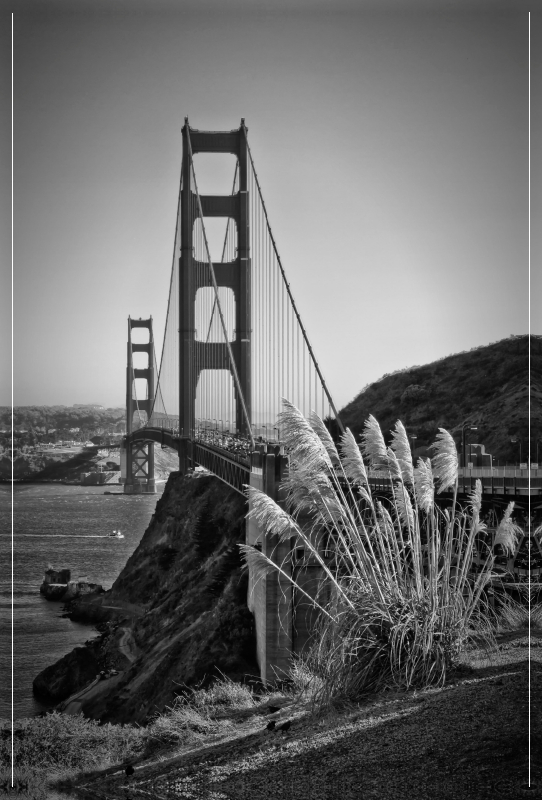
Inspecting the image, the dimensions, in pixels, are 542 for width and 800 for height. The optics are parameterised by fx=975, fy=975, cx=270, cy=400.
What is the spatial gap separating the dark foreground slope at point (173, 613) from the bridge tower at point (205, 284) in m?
2.06

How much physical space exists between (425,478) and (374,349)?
2456 cm

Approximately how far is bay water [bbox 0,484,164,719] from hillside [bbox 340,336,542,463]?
1079 centimetres

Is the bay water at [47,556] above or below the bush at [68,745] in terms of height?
below

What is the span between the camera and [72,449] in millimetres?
33344

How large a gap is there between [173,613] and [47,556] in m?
20.8

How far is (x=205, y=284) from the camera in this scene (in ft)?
90.0

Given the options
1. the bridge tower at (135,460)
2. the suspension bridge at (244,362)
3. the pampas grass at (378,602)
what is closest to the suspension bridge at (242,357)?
the suspension bridge at (244,362)

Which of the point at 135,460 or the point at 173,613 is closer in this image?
the point at 173,613

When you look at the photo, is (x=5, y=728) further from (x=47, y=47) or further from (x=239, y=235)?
(x=239, y=235)

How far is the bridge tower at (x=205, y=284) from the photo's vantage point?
2335 cm

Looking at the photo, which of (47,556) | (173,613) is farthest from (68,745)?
(47,556)

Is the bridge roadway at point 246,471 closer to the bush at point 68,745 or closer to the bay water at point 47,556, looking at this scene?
the bush at point 68,745

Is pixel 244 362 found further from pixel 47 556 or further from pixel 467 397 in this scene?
pixel 47 556

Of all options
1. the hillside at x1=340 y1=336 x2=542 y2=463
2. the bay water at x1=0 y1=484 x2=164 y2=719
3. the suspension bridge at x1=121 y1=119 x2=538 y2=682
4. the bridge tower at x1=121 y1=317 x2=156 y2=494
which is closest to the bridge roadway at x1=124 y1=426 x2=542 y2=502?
the suspension bridge at x1=121 y1=119 x2=538 y2=682
